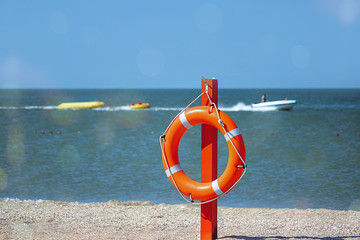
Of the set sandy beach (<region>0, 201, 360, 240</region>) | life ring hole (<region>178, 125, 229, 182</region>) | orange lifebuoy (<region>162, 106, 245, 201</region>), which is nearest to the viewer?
orange lifebuoy (<region>162, 106, 245, 201</region>)

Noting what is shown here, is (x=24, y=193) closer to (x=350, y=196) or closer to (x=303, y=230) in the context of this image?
(x=303, y=230)

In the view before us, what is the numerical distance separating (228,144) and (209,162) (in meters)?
0.25

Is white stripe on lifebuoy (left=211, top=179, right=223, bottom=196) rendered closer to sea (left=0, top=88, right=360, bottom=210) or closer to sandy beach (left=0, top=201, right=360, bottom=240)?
sandy beach (left=0, top=201, right=360, bottom=240)

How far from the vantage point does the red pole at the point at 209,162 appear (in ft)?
13.5

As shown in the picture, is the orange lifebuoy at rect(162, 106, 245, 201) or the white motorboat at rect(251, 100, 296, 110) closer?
the orange lifebuoy at rect(162, 106, 245, 201)

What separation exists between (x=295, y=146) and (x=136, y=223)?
11.8m

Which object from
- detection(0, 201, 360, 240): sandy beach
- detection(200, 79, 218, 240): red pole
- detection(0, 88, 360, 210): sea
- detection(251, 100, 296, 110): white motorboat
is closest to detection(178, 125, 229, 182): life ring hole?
detection(0, 88, 360, 210): sea

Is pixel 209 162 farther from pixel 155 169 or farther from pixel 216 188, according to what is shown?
pixel 155 169

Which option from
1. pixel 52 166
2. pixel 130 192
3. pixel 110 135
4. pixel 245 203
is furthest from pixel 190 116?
pixel 110 135

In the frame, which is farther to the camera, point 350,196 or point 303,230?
point 350,196

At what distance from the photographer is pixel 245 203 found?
704 cm

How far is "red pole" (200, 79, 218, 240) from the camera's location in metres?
4.11

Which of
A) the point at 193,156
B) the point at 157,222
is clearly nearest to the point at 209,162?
the point at 157,222

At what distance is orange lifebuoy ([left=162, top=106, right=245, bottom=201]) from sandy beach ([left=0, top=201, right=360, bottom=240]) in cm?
58
